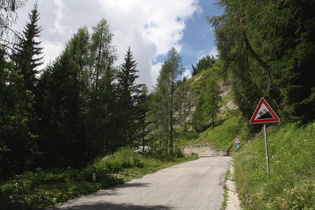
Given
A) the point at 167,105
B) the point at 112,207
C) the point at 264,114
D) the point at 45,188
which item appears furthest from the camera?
the point at 167,105

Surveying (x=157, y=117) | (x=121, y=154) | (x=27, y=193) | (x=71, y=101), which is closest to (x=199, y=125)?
(x=157, y=117)

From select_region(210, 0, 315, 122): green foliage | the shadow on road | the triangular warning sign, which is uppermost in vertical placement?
select_region(210, 0, 315, 122): green foliage

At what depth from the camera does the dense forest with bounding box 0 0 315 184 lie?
9117 millimetres

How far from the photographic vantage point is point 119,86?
99.5 ft

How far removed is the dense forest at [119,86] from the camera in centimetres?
912

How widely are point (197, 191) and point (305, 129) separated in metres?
5.02

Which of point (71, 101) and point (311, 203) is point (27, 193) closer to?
point (311, 203)

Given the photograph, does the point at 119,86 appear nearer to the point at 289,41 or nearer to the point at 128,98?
the point at 128,98

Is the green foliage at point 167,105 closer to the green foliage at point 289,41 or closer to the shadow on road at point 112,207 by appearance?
the green foliage at point 289,41

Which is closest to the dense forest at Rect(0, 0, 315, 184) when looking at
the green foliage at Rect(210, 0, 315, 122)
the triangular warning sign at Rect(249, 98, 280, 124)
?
the green foliage at Rect(210, 0, 315, 122)

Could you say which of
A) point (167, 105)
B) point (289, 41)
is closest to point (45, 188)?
point (289, 41)

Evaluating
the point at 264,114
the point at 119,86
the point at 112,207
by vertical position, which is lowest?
the point at 112,207

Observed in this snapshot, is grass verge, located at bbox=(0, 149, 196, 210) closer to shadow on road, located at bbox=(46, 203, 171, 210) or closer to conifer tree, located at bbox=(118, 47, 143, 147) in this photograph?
shadow on road, located at bbox=(46, 203, 171, 210)

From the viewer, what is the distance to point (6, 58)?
6.46 metres
